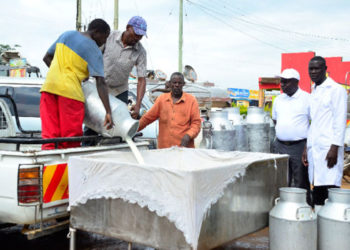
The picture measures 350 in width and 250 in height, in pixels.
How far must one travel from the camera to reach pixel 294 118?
14.5ft

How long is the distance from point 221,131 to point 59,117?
2.96m

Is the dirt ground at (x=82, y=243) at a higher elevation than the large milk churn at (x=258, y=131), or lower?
lower

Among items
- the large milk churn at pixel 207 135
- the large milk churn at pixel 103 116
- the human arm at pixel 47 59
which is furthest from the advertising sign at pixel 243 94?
the large milk churn at pixel 103 116

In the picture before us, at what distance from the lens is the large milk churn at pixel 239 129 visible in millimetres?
6422

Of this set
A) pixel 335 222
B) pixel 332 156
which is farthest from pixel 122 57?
pixel 335 222

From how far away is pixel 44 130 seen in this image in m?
3.54

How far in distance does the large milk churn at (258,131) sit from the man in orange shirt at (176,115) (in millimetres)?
1998

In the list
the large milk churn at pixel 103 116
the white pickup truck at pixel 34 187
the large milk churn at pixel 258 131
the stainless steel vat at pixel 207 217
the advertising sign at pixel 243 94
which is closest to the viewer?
the stainless steel vat at pixel 207 217

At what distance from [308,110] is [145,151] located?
199 centimetres

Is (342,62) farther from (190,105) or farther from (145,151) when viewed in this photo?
(145,151)

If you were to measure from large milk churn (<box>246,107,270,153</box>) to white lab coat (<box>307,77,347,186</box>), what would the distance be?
252cm

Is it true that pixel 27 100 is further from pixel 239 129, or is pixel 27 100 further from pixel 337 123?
pixel 337 123

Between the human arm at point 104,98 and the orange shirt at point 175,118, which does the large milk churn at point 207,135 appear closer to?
the orange shirt at point 175,118

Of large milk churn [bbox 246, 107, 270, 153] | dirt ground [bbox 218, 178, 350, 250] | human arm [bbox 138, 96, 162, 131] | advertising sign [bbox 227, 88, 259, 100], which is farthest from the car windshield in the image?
advertising sign [bbox 227, 88, 259, 100]
